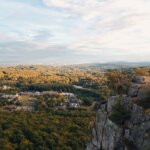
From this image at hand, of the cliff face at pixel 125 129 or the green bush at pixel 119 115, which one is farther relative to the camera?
the green bush at pixel 119 115

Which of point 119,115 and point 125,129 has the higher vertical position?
point 119,115

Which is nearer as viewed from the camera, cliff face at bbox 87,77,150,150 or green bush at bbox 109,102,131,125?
cliff face at bbox 87,77,150,150

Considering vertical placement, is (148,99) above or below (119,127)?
above

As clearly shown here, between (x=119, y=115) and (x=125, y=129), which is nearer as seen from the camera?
(x=125, y=129)

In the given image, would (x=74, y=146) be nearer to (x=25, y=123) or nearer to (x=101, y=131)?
(x=25, y=123)

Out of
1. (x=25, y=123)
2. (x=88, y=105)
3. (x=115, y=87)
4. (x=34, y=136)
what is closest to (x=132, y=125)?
(x=115, y=87)

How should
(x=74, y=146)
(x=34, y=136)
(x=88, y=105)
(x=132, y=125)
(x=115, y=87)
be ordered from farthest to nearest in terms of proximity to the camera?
(x=88, y=105), (x=34, y=136), (x=74, y=146), (x=115, y=87), (x=132, y=125)

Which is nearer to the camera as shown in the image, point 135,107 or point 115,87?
point 135,107

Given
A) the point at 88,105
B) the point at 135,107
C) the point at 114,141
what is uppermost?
the point at 135,107
